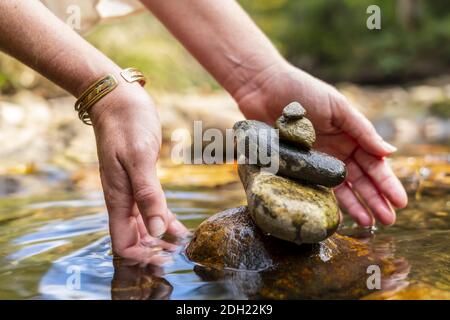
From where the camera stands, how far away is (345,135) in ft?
9.94

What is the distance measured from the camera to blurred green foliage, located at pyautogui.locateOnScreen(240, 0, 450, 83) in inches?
692

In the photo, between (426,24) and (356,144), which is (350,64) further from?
(356,144)

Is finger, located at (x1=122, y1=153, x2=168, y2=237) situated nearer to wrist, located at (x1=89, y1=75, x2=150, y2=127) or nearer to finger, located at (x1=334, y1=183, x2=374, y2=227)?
wrist, located at (x1=89, y1=75, x2=150, y2=127)

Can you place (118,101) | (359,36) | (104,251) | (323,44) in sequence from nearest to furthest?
(118,101), (104,251), (359,36), (323,44)

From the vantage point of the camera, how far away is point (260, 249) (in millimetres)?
2299

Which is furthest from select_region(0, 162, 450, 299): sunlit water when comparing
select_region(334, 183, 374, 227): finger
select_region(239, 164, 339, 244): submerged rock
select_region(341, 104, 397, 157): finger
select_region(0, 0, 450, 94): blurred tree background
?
select_region(0, 0, 450, 94): blurred tree background

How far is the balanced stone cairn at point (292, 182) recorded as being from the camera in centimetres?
213

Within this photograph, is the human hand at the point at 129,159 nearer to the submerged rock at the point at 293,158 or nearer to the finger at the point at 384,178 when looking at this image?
the submerged rock at the point at 293,158

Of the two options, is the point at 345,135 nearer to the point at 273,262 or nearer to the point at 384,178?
the point at 384,178

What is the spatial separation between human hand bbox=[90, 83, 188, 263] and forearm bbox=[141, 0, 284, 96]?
0.94 meters

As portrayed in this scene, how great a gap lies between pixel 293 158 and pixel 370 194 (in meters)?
0.86

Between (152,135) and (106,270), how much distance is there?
2.07 ft

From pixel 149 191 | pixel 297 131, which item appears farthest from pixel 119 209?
pixel 297 131

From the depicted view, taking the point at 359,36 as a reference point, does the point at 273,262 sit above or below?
below
